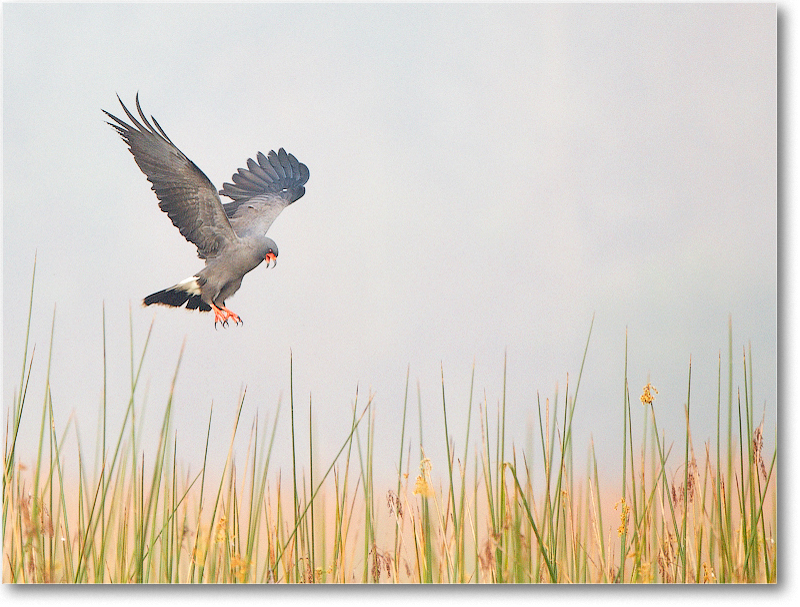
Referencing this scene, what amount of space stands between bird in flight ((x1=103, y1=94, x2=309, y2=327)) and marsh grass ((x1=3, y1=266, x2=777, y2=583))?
0.30 meters

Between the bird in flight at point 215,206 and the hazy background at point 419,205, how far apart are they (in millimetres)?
51

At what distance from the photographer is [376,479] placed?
2619 mm

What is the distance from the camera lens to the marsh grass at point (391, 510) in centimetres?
255

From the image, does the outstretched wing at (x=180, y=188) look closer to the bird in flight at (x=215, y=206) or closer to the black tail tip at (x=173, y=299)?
the bird in flight at (x=215, y=206)

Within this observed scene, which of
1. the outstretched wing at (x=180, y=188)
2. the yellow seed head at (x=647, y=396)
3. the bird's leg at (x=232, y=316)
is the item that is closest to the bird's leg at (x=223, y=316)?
the bird's leg at (x=232, y=316)

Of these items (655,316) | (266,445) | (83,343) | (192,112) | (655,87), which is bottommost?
(266,445)

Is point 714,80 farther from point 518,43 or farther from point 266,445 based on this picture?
point 266,445

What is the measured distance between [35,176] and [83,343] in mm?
637

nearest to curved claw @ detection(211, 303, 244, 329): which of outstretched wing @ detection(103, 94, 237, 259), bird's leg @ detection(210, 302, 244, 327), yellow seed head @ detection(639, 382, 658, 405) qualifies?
bird's leg @ detection(210, 302, 244, 327)

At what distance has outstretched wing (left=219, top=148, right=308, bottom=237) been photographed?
2.68m

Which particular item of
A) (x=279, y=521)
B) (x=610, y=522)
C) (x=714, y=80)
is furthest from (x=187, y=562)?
(x=714, y=80)

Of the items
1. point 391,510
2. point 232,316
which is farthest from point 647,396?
point 232,316

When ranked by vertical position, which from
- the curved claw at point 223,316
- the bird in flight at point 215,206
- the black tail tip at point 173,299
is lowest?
the curved claw at point 223,316

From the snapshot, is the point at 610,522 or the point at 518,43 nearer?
the point at 610,522
